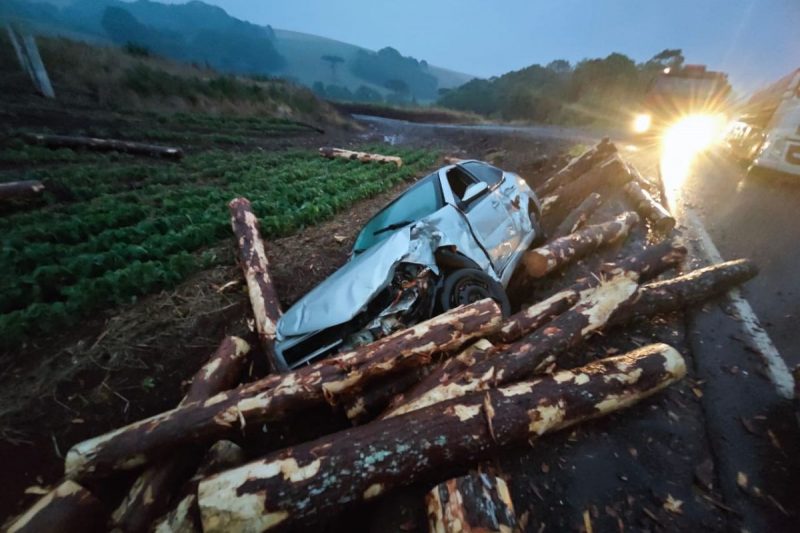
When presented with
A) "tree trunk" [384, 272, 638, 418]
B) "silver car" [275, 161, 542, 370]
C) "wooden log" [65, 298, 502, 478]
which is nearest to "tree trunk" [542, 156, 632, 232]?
"silver car" [275, 161, 542, 370]

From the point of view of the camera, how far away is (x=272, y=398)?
2.24 meters

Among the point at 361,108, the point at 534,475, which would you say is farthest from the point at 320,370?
the point at 361,108

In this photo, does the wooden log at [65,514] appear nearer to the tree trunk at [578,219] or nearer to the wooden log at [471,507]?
the wooden log at [471,507]

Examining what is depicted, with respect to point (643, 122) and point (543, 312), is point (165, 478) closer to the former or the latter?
point (543, 312)

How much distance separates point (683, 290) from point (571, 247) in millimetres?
1331

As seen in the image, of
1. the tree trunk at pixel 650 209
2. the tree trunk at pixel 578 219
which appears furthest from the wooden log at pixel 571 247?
the tree trunk at pixel 578 219

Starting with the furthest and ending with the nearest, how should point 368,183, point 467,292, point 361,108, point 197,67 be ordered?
point 361,108 → point 197,67 → point 368,183 → point 467,292

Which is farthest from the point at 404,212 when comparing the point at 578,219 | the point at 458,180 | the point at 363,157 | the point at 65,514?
the point at 363,157

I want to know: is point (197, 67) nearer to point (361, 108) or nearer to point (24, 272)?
point (361, 108)

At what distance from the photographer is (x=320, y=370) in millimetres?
2340

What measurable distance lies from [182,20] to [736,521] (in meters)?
220

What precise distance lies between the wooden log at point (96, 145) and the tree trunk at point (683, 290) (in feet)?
41.3

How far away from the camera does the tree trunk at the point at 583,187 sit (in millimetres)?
6688

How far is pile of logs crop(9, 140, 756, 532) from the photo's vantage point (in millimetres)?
1699
